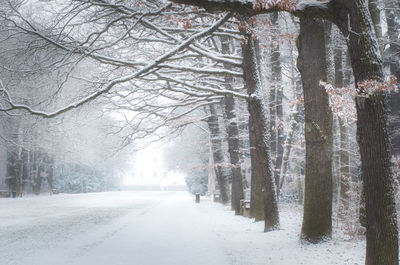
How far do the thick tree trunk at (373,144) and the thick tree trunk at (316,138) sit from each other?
3093 mm

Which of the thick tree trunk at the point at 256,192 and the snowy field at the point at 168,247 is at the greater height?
the thick tree trunk at the point at 256,192

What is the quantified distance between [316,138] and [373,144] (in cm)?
336

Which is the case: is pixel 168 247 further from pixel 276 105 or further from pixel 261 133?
pixel 276 105

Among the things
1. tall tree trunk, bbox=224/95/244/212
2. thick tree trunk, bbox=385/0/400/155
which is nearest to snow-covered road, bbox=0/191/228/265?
tall tree trunk, bbox=224/95/244/212

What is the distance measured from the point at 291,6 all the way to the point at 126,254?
586 centimetres

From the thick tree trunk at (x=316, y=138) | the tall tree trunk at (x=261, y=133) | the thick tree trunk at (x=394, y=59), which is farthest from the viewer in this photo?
the thick tree trunk at (x=394, y=59)

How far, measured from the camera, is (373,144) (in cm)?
489

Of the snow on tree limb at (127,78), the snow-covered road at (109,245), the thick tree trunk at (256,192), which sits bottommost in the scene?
the snow-covered road at (109,245)

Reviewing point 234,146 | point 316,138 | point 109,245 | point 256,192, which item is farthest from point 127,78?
point 234,146

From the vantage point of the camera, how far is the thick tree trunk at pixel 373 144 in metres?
4.74

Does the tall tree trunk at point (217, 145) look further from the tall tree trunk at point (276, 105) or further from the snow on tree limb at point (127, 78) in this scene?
the snow on tree limb at point (127, 78)

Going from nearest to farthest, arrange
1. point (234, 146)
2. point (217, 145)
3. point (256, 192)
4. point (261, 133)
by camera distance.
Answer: point (261, 133)
point (256, 192)
point (234, 146)
point (217, 145)

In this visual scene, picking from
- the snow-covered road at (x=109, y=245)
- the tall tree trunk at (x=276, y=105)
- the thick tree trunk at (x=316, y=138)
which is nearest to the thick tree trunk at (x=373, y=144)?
the snow-covered road at (x=109, y=245)

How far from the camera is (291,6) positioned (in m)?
5.34
